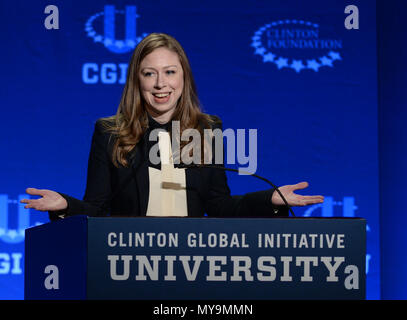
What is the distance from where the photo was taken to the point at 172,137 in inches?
A: 83.6

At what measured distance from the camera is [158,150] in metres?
2.06

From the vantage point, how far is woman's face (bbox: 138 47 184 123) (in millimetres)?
2135

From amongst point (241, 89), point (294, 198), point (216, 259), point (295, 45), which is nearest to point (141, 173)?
point (294, 198)

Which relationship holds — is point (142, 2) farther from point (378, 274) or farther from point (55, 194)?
point (55, 194)

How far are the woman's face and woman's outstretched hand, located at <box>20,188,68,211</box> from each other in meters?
0.64

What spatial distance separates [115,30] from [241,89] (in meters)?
0.89

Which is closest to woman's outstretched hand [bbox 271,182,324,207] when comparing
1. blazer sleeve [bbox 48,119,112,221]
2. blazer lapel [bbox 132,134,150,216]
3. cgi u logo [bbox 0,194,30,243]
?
blazer lapel [bbox 132,134,150,216]

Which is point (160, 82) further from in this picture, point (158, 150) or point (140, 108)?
point (158, 150)

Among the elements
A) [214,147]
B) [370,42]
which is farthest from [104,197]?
[370,42]

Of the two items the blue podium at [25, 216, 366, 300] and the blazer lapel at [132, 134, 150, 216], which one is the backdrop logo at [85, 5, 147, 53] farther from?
the blue podium at [25, 216, 366, 300]

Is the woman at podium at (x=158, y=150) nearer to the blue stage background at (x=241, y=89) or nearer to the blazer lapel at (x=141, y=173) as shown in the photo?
the blazer lapel at (x=141, y=173)

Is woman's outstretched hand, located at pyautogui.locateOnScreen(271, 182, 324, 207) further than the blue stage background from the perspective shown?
No

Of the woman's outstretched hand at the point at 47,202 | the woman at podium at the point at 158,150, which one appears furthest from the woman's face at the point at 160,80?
the woman's outstretched hand at the point at 47,202

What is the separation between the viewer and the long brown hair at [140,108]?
2.09 meters
